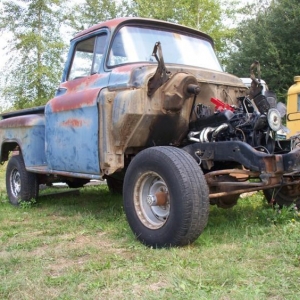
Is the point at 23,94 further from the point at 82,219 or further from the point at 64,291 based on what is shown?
the point at 64,291

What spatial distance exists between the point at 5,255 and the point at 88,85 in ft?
7.01

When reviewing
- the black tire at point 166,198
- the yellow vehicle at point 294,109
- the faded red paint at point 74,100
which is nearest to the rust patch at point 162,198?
the black tire at point 166,198

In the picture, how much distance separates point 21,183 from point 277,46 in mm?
14347

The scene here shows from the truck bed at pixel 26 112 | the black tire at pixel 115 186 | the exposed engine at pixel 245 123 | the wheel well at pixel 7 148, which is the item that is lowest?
the black tire at pixel 115 186

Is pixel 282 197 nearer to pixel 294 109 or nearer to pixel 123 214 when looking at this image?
pixel 123 214

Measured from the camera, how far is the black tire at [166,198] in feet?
11.9

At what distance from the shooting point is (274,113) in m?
4.00

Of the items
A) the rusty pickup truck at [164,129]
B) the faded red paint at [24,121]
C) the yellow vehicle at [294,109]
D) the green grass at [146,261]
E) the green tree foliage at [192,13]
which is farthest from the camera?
the green tree foliage at [192,13]

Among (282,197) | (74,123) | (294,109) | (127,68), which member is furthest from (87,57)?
(294,109)

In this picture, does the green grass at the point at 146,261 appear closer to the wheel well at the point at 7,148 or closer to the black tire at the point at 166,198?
the black tire at the point at 166,198

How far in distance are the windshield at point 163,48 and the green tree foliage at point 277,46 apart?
11720 mm

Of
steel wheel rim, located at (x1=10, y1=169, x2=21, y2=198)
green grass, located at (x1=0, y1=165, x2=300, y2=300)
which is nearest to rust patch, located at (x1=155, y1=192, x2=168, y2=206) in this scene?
green grass, located at (x1=0, y1=165, x2=300, y2=300)

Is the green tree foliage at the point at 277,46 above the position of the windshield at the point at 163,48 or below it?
above

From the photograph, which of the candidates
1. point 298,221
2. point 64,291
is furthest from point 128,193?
point 298,221
